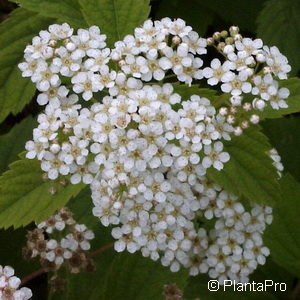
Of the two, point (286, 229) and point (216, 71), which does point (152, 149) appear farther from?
point (286, 229)

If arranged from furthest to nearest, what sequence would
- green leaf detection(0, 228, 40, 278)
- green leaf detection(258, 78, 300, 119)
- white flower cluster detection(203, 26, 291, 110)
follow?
green leaf detection(0, 228, 40, 278), green leaf detection(258, 78, 300, 119), white flower cluster detection(203, 26, 291, 110)

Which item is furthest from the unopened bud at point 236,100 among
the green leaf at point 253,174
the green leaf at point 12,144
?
the green leaf at point 12,144

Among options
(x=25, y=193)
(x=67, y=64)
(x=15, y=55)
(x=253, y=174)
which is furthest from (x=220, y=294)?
(x=15, y=55)

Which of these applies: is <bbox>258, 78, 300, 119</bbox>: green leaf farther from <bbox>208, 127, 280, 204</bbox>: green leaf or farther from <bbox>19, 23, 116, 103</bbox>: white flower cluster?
<bbox>19, 23, 116, 103</bbox>: white flower cluster

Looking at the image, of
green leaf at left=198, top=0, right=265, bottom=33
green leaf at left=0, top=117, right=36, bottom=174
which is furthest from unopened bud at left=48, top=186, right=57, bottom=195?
green leaf at left=198, top=0, right=265, bottom=33

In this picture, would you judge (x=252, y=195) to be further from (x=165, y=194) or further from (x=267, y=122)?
(x=267, y=122)

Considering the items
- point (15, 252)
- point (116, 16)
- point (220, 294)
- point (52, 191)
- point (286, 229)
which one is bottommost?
point (15, 252)
